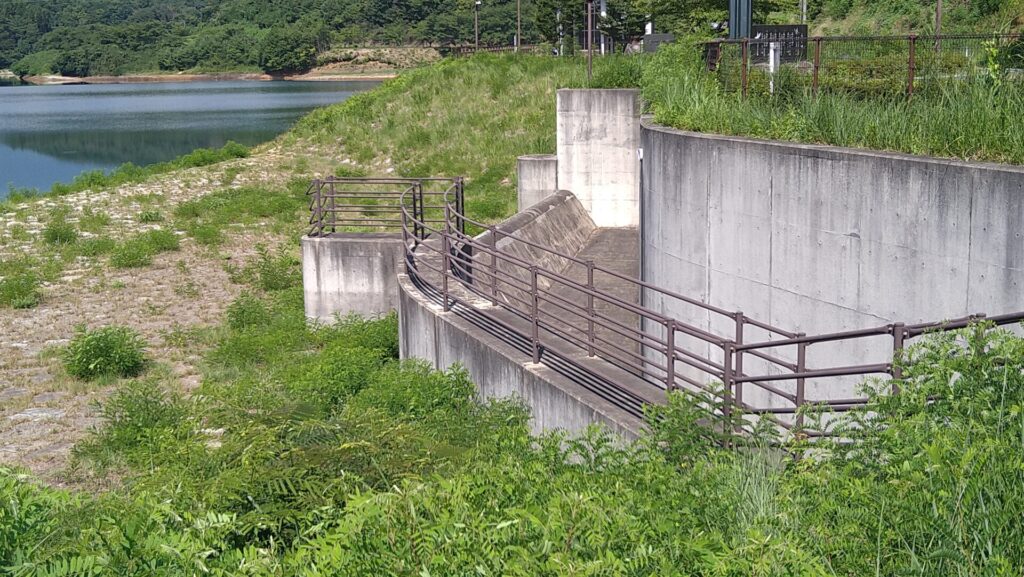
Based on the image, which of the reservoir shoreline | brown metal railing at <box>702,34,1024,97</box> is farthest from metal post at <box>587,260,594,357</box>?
the reservoir shoreline

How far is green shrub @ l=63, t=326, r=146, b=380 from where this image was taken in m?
14.3

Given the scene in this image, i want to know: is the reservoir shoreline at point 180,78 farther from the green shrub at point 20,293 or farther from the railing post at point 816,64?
the railing post at point 816,64

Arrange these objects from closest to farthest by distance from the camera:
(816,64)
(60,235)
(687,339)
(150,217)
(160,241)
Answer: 1. (687,339)
2. (816,64)
3. (160,241)
4. (60,235)
5. (150,217)

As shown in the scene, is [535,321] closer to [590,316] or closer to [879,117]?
[590,316]

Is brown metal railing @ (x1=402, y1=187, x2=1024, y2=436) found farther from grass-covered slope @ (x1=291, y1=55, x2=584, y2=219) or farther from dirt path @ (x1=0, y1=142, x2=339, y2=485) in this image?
grass-covered slope @ (x1=291, y1=55, x2=584, y2=219)

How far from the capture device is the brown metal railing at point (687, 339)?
6.95 meters

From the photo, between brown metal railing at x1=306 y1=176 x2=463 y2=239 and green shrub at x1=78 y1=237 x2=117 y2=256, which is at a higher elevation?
brown metal railing at x1=306 y1=176 x2=463 y2=239

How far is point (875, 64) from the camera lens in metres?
12.3

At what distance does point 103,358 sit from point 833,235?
32.3 ft

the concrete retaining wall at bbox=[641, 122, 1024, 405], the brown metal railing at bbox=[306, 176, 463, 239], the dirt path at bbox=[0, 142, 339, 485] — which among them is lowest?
the dirt path at bbox=[0, 142, 339, 485]

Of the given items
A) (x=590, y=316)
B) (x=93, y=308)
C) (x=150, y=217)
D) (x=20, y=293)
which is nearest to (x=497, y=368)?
(x=590, y=316)

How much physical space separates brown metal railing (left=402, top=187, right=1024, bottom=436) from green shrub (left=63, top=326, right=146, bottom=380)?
159 inches

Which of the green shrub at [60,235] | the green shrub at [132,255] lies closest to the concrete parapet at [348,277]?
the green shrub at [132,255]

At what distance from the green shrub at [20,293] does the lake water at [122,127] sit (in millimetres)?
20363
